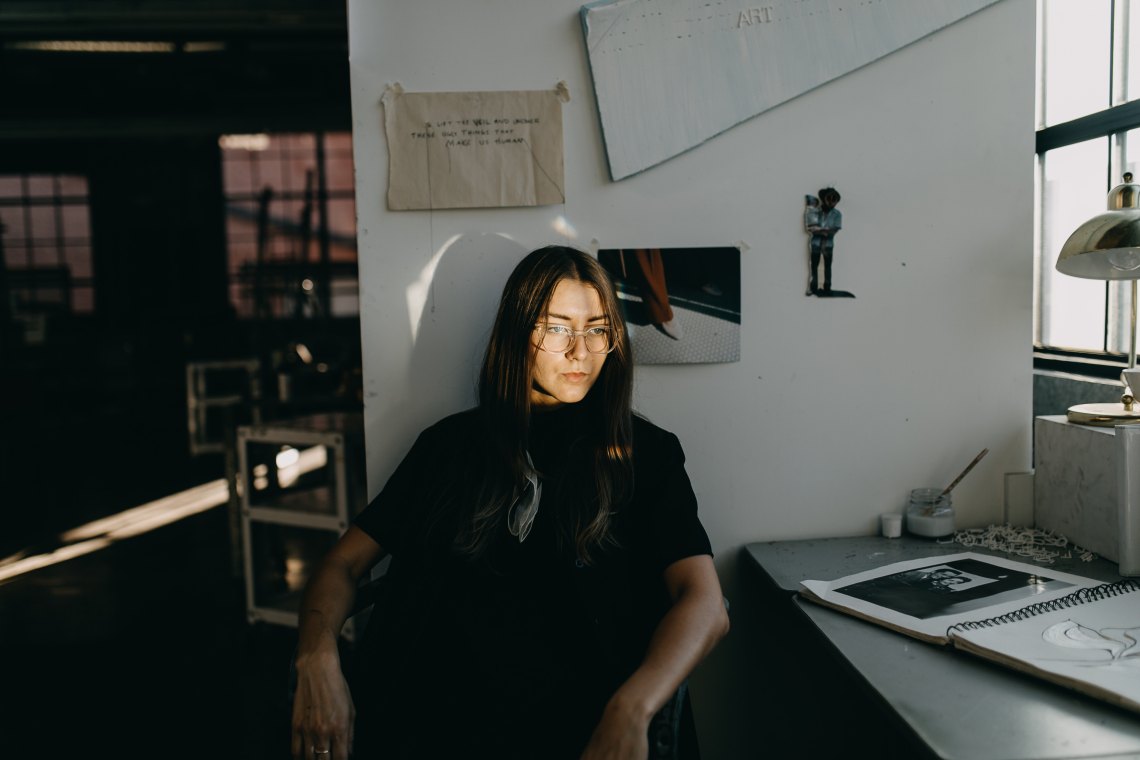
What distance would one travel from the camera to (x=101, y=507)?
580 cm

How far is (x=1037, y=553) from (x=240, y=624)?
3.15 metres

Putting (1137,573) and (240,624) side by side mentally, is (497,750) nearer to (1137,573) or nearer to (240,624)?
(1137,573)

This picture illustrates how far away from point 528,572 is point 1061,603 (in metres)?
0.91

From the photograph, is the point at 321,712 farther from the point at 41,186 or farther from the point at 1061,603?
the point at 41,186

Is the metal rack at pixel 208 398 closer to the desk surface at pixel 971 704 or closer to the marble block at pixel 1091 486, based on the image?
the marble block at pixel 1091 486

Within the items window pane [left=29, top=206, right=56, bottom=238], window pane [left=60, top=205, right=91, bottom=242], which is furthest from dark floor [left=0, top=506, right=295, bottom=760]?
window pane [left=29, top=206, right=56, bottom=238]

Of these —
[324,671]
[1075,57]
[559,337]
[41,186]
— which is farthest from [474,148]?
[41,186]

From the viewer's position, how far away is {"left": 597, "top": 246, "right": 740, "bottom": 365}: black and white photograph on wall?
6.05 ft

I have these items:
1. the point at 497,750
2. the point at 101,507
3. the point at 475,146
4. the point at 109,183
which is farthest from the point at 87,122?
the point at 497,750

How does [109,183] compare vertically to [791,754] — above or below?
above

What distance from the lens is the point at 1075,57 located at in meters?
2.79

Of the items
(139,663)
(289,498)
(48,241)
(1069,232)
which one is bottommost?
(139,663)

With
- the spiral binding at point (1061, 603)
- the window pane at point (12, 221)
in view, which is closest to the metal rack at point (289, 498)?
the spiral binding at point (1061, 603)

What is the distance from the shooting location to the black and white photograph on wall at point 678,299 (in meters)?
1.84
